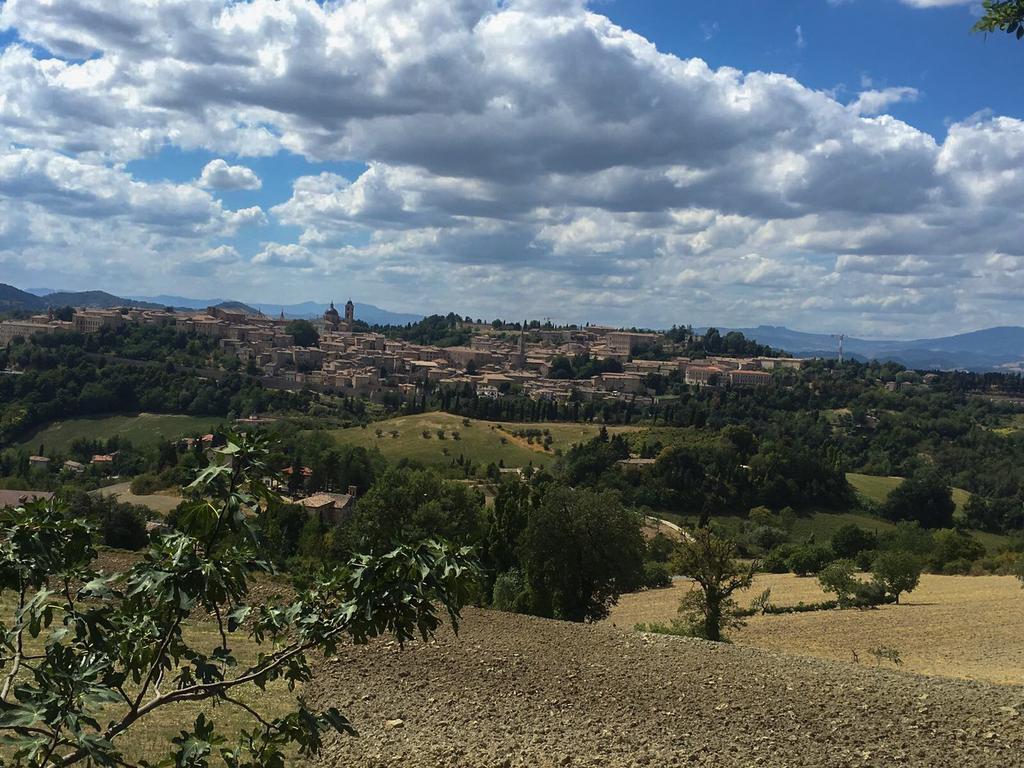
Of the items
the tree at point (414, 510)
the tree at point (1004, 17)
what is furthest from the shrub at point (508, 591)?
the tree at point (1004, 17)

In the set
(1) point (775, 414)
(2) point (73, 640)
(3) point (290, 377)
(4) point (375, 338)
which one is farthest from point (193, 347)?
(2) point (73, 640)

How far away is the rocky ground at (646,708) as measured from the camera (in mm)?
9383

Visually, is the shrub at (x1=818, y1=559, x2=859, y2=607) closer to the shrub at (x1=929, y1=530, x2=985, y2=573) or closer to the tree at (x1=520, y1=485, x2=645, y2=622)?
the tree at (x1=520, y1=485, x2=645, y2=622)

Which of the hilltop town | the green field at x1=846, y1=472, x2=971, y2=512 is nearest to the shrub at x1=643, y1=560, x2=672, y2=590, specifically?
the green field at x1=846, y1=472, x2=971, y2=512

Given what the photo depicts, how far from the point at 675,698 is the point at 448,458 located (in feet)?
206

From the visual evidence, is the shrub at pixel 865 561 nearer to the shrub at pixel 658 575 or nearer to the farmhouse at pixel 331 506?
the shrub at pixel 658 575

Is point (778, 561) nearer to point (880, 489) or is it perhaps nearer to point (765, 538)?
point (765, 538)

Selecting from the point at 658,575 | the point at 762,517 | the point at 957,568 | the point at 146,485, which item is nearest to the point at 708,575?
the point at 658,575

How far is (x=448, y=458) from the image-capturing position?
7350cm

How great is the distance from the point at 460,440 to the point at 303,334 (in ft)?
298

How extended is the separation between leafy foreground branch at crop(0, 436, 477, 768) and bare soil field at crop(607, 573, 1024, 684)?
42.8 ft

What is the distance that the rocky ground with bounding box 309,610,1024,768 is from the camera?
9383 millimetres

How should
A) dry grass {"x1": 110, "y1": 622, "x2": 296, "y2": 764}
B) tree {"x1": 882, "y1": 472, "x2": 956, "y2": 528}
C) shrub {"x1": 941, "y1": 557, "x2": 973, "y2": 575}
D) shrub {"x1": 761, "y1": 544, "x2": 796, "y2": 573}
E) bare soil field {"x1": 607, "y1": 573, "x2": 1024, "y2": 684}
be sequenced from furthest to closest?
1. tree {"x1": 882, "y1": 472, "x2": 956, "y2": 528}
2. shrub {"x1": 761, "y1": 544, "x2": 796, "y2": 573}
3. shrub {"x1": 941, "y1": 557, "x2": 973, "y2": 575}
4. bare soil field {"x1": 607, "y1": 573, "x2": 1024, "y2": 684}
5. dry grass {"x1": 110, "y1": 622, "x2": 296, "y2": 764}

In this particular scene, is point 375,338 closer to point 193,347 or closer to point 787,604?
point 193,347
